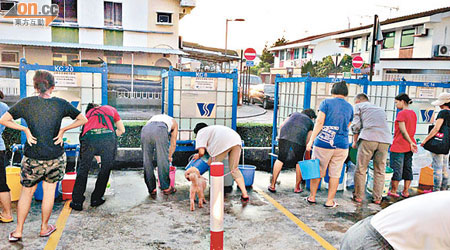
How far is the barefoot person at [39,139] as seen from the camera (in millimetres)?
4180

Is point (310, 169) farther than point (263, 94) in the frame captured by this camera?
No

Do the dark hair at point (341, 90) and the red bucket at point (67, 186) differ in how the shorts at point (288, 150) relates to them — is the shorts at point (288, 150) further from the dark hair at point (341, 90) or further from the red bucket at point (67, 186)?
the red bucket at point (67, 186)

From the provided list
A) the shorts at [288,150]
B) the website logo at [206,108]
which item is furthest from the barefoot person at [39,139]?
→ the shorts at [288,150]

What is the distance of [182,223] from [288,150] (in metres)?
2.37

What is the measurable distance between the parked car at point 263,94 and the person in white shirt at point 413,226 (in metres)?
21.5

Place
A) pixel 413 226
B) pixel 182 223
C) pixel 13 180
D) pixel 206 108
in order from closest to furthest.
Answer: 1. pixel 413 226
2. pixel 182 223
3. pixel 13 180
4. pixel 206 108

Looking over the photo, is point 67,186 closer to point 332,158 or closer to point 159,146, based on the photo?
point 159,146

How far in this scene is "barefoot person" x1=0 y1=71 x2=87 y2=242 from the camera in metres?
4.18

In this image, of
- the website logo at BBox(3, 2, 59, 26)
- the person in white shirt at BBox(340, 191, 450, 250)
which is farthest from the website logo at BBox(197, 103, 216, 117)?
the website logo at BBox(3, 2, 59, 26)

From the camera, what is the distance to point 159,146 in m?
5.88

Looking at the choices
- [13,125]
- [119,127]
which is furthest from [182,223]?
[13,125]

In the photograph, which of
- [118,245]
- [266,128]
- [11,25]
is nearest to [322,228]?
[118,245]

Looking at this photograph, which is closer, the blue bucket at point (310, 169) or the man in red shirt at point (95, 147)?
the man in red shirt at point (95, 147)

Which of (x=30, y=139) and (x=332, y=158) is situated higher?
(x=30, y=139)
